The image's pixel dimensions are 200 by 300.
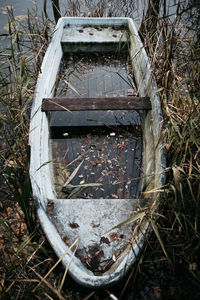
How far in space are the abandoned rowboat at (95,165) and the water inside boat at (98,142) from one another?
11mm

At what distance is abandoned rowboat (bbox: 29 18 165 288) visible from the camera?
1.69 metres

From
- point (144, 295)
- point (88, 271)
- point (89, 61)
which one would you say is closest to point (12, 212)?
point (88, 271)

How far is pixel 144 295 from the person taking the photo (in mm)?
1751

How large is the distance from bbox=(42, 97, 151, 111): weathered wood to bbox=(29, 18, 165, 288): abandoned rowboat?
10mm

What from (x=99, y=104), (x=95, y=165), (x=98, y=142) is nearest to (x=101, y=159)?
(x=95, y=165)

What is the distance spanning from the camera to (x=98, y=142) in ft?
9.27

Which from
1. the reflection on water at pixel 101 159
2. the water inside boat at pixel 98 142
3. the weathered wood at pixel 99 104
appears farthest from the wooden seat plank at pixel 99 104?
the reflection on water at pixel 101 159

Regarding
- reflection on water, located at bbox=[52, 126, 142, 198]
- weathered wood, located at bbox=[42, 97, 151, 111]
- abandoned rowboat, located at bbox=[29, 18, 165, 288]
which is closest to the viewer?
abandoned rowboat, located at bbox=[29, 18, 165, 288]

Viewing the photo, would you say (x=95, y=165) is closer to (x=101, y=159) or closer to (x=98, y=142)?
(x=101, y=159)

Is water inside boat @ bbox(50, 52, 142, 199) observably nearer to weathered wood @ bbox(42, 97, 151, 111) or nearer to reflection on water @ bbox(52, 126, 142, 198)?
reflection on water @ bbox(52, 126, 142, 198)

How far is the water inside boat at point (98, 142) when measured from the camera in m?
2.41

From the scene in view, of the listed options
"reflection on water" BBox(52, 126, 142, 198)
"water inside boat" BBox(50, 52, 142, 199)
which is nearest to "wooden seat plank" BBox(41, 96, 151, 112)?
"water inside boat" BBox(50, 52, 142, 199)

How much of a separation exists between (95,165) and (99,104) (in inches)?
25.3

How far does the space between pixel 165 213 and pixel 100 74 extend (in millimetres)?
2640
